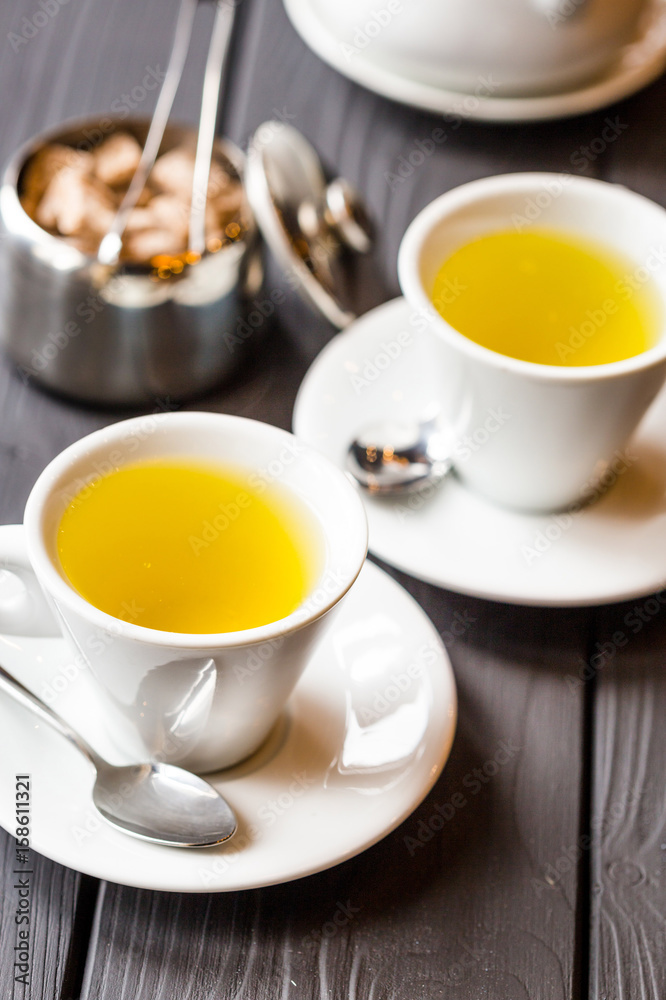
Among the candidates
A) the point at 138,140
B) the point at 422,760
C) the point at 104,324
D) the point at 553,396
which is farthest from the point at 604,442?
the point at 138,140

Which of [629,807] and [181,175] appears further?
[181,175]

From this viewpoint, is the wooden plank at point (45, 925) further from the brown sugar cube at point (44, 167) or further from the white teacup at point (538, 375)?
the brown sugar cube at point (44, 167)

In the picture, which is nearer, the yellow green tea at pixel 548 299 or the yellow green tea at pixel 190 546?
the yellow green tea at pixel 190 546

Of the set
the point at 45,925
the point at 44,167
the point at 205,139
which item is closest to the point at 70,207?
the point at 44,167

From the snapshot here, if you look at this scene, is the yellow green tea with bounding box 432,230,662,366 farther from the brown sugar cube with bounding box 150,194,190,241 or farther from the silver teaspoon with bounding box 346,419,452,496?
the brown sugar cube with bounding box 150,194,190,241

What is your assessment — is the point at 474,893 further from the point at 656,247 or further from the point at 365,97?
the point at 365,97

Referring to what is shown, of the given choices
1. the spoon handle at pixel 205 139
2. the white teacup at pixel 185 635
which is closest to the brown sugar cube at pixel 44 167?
the spoon handle at pixel 205 139

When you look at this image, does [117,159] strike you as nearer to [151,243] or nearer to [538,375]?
[151,243]
